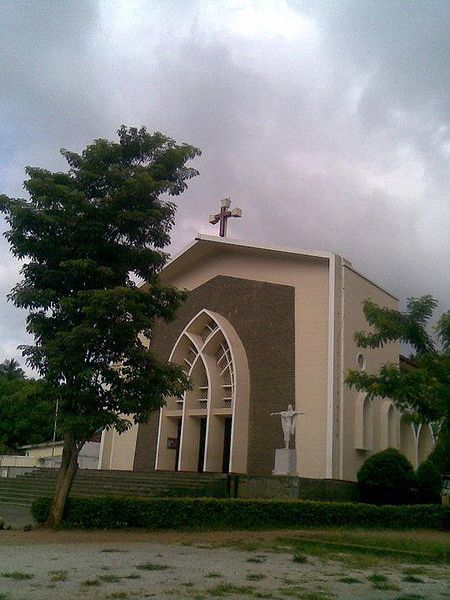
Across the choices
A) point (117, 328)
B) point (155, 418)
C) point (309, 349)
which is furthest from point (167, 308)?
point (155, 418)

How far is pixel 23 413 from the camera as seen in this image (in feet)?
49.1

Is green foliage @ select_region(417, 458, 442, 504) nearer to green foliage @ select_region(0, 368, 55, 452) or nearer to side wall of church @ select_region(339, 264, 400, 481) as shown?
side wall of church @ select_region(339, 264, 400, 481)

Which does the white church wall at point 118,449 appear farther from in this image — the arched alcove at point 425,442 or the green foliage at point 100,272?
the green foliage at point 100,272

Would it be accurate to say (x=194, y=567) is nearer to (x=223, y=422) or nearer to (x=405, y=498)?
(x=405, y=498)

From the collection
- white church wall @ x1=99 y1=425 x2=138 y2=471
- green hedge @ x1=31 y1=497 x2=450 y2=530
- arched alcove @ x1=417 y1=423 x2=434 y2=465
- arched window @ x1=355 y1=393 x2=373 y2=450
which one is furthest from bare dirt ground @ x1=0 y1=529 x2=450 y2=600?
arched alcove @ x1=417 y1=423 x2=434 y2=465

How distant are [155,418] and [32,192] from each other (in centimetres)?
1397

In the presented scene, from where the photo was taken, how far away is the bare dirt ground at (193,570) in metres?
7.22

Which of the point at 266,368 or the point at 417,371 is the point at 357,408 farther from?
the point at 417,371

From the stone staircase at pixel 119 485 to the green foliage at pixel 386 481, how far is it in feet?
14.5

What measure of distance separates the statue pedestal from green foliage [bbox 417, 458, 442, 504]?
4.29 meters

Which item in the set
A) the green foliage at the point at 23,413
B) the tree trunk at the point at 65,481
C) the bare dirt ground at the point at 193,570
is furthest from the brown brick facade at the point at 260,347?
the bare dirt ground at the point at 193,570

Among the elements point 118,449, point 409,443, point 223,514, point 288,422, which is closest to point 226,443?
point 288,422

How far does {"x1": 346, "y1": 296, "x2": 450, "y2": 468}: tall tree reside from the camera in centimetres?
1184

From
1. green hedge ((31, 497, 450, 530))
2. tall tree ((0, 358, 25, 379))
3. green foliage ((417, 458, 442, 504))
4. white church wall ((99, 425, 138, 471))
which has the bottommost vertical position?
green hedge ((31, 497, 450, 530))
